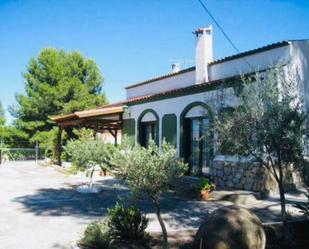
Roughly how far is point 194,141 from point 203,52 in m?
4.28

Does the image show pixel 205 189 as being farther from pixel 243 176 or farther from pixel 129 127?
pixel 129 127

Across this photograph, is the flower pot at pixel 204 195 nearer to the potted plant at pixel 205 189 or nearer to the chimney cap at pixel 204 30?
the potted plant at pixel 205 189

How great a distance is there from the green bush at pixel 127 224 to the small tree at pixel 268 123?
2.46 metres

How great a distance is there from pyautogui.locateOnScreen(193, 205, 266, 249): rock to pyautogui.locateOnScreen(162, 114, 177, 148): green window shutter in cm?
941

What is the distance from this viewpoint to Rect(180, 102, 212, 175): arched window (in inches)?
563

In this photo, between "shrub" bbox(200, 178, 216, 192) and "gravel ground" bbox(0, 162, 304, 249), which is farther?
"shrub" bbox(200, 178, 216, 192)

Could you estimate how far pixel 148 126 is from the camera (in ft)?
60.1

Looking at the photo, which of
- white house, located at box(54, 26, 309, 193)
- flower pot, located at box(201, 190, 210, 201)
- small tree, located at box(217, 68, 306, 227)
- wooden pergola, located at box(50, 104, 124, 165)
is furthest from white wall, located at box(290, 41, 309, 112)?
wooden pergola, located at box(50, 104, 124, 165)

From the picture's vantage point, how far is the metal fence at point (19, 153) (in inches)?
1143

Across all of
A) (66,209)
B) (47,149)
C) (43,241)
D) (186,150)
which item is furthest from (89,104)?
(43,241)

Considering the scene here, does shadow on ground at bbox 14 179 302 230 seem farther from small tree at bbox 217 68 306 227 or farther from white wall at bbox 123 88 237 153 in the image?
white wall at bbox 123 88 237 153

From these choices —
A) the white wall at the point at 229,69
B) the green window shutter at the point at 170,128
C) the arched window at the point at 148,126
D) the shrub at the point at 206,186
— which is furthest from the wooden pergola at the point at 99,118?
the shrub at the point at 206,186

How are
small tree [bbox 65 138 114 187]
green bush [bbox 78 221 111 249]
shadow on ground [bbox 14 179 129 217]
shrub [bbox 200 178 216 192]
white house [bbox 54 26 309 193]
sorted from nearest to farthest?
green bush [bbox 78 221 111 249], shadow on ground [bbox 14 179 129 217], shrub [bbox 200 178 216 192], white house [bbox 54 26 309 193], small tree [bbox 65 138 114 187]

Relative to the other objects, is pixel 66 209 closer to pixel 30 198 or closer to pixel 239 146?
pixel 30 198
